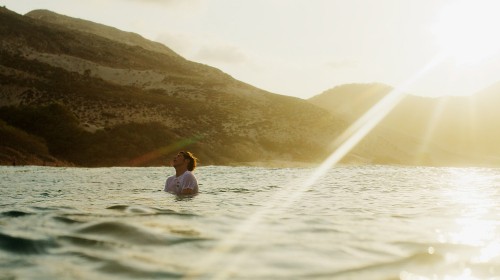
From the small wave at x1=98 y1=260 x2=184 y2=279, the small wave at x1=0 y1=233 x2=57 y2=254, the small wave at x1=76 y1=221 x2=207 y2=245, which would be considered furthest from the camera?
the small wave at x1=76 y1=221 x2=207 y2=245

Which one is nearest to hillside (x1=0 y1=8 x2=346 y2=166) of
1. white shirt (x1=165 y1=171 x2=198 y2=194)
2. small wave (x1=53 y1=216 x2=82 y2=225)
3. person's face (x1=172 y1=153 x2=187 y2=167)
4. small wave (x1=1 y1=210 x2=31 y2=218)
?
white shirt (x1=165 y1=171 x2=198 y2=194)

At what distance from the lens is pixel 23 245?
20.0 feet

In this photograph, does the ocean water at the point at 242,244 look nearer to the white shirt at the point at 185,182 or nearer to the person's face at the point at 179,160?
the person's face at the point at 179,160

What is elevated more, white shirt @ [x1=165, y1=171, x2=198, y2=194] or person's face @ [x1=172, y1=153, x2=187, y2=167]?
person's face @ [x1=172, y1=153, x2=187, y2=167]

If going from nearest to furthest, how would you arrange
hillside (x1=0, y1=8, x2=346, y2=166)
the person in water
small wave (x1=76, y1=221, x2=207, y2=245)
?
small wave (x1=76, y1=221, x2=207, y2=245)
the person in water
hillside (x1=0, y1=8, x2=346, y2=166)

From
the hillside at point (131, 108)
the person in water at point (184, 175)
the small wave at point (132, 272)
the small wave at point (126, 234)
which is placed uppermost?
the hillside at point (131, 108)

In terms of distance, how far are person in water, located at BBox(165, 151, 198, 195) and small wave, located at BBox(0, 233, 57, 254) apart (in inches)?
306

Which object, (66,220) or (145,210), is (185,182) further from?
(66,220)

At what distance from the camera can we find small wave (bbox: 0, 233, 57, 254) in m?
5.82

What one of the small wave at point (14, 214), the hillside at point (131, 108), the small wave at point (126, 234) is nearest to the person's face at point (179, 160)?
the small wave at point (14, 214)

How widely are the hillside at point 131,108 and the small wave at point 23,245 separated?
37.2 m

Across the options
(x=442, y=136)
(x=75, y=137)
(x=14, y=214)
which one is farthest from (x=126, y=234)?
(x=442, y=136)

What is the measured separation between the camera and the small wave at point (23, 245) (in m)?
5.82

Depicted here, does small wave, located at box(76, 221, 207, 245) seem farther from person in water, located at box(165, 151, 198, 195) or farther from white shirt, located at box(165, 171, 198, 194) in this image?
white shirt, located at box(165, 171, 198, 194)
